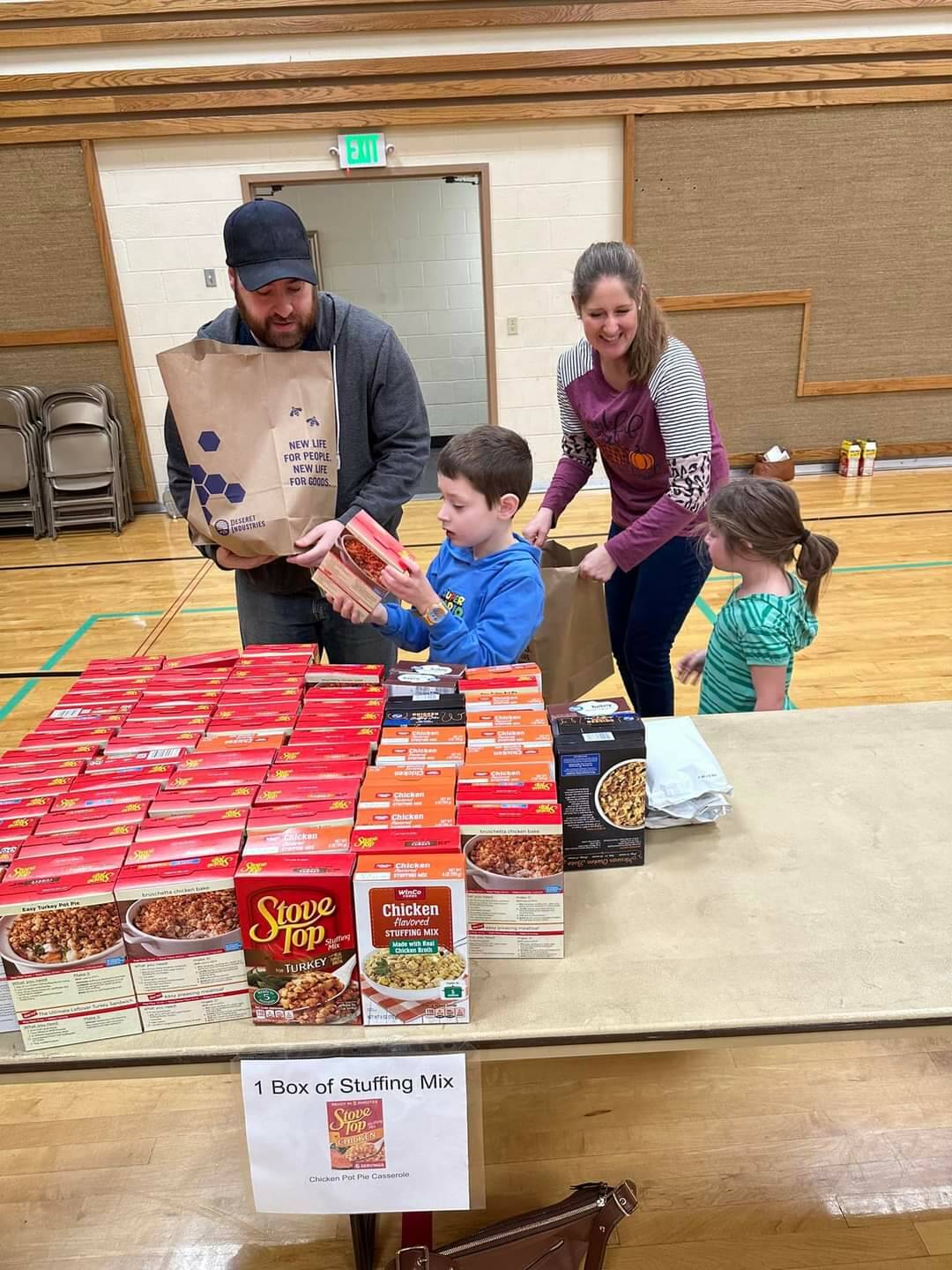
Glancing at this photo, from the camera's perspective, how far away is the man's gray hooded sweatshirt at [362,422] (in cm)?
199

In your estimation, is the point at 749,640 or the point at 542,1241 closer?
the point at 542,1241

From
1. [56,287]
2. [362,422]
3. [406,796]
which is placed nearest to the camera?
[406,796]

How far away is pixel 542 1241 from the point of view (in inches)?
53.0

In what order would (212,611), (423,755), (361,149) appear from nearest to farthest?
(423,755)
(212,611)
(361,149)

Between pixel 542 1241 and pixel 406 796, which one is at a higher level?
pixel 406 796

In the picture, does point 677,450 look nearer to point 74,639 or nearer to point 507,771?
point 507,771

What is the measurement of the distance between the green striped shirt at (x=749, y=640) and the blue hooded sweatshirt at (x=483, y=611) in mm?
432

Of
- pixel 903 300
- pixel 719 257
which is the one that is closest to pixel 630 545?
pixel 719 257

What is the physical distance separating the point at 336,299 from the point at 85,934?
60.7 inches

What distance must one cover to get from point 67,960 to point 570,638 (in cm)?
150

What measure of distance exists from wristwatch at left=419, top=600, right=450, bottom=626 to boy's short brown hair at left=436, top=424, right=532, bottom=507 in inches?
13.2

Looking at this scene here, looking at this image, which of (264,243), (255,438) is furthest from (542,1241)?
(264,243)

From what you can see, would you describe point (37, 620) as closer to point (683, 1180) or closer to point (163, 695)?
point (163, 695)

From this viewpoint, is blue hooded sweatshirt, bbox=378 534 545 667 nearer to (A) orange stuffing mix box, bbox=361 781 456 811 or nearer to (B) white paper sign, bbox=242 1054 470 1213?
(A) orange stuffing mix box, bbox=361 781 456 811
